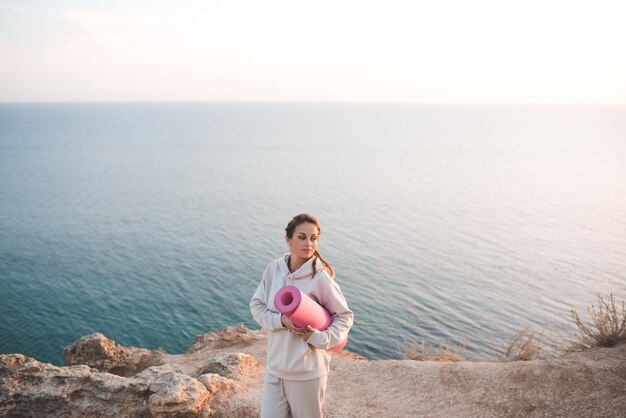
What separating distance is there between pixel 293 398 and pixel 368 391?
470 cm

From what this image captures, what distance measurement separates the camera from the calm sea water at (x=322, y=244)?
25859 mm

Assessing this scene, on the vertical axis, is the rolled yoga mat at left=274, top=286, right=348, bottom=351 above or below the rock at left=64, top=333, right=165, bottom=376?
above

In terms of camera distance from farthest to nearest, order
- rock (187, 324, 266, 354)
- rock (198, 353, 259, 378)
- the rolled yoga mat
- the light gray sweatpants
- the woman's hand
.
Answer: rock (187, 324, 266, 354), rock (198, 353, 259, 378), the light gray sweatpants, the woman's hand, the rolled yoga mat

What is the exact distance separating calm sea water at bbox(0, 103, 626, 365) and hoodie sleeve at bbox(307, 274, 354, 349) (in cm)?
1876

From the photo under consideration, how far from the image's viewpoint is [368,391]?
8.72 metres

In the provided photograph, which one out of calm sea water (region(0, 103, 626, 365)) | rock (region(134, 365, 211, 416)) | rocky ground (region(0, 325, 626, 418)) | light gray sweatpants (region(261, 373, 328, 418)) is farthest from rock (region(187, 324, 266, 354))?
calm sea water (region(0, 103, 626, 365))

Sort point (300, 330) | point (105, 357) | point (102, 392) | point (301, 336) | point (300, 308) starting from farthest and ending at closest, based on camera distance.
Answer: point (105, 357)
point (102, 392)
point (301, 336)
point (300, 330)
point (300, 308)

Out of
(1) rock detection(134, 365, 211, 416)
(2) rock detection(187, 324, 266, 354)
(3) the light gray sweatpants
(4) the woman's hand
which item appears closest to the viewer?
(4) the woman's hand

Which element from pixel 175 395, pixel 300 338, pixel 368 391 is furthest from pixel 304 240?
pixel 368 391

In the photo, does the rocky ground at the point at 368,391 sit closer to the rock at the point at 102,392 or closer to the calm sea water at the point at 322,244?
the rock at the point at 102,392

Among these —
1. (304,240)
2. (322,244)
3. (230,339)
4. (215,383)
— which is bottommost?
(322,244)

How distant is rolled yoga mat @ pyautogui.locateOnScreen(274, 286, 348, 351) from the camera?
398cm

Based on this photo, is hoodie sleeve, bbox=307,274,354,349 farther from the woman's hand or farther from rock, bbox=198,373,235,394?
rock, bbox=198,373,235,394

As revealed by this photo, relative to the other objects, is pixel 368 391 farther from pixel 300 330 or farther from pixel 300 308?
pixel 300 308
